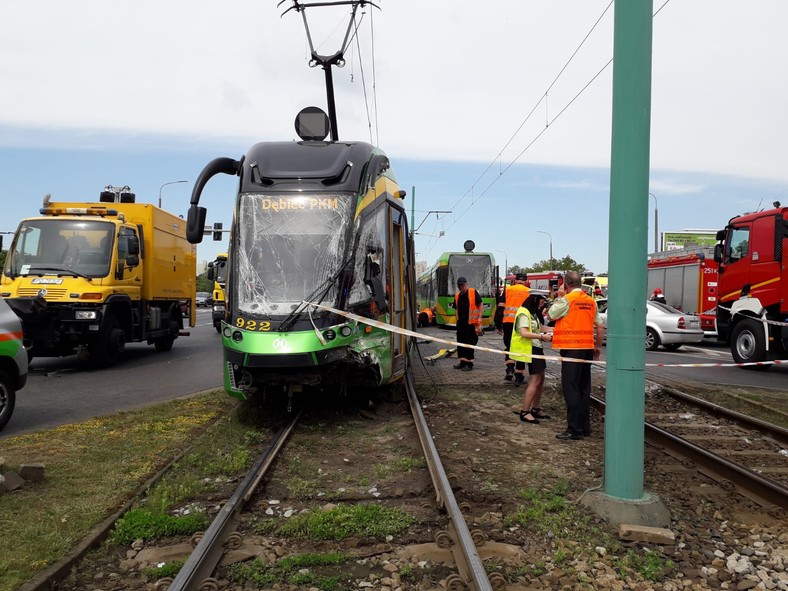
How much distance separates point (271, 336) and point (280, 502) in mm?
2409

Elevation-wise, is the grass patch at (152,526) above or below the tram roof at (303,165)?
below

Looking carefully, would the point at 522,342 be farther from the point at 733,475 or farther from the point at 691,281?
the point at 691,281

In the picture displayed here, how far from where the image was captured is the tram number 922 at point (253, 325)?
722 cm

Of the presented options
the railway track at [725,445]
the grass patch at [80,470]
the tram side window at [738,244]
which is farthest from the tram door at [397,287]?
the tram side window at [738,244]

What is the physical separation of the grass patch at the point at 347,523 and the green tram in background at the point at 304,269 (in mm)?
2518

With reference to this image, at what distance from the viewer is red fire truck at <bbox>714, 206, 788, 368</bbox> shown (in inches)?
521

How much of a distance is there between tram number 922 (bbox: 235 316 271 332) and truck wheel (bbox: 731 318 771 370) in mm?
11010

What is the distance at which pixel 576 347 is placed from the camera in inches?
282

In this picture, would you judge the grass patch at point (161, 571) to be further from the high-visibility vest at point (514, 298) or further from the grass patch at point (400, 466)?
the high-visibility vest at point (514, 298)

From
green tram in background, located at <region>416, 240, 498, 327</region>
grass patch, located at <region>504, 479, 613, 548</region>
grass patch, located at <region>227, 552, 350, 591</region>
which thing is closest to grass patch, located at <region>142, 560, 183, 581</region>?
grass patch, located at <region>227, 552, 350, 591</region>

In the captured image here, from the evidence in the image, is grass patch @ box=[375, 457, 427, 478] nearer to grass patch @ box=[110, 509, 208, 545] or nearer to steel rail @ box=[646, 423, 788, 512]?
grass patch @ box=[110, 509, 208, 545]

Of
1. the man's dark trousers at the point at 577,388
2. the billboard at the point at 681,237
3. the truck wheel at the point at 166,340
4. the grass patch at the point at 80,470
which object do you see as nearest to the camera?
the grass patch at the point at 80,470

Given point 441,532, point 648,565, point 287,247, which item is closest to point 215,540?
point 441,532

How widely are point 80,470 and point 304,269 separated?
312cm
